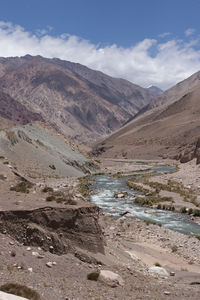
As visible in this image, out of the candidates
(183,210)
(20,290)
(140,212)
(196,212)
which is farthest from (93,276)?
(183,210)

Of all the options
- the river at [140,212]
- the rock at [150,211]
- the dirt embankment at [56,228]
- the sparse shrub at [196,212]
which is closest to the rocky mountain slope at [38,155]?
the river at [140,212]

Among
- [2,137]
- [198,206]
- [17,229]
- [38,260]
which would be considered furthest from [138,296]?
[2,137]

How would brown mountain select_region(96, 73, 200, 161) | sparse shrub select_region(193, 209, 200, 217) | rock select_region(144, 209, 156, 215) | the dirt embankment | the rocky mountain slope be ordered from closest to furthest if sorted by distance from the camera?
the dirt embankment < sparse shrub select_region(193, 209, 200, 217) < rock select_region(144, 209, 156, 215) < the rocky mountain slope < brown mountain select_region(96, 73, 200, 161)

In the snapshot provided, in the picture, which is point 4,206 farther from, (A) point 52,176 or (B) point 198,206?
(A) point 52,176

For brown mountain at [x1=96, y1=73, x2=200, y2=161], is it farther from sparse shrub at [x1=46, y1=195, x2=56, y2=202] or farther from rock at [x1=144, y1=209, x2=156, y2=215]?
sparse shrub at [x1=46, y1=195, x2=56, y2=202]

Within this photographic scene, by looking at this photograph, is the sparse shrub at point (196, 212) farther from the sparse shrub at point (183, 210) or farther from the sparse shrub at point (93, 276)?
the sparse shrub at point (93, 276)

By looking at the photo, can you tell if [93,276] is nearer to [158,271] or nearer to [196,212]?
[158,271]

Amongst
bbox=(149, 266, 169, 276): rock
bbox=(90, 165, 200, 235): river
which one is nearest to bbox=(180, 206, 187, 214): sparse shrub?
bbox=(90, 165, 200, 235): river
